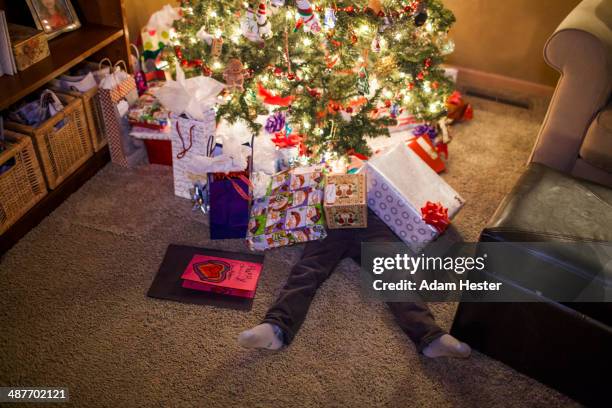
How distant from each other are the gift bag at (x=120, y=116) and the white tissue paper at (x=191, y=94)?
324 mm

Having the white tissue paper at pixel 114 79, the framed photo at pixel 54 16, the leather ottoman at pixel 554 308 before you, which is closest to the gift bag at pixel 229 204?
the white tissue paper at pixel 114 79

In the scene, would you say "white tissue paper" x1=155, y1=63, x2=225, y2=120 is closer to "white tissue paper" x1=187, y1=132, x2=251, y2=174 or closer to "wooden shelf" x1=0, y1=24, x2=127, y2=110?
"white tissue paper" x1=187, y1=132, x2=251, y2=174

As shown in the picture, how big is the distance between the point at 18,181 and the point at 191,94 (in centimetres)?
74

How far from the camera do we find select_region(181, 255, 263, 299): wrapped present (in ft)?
6.01

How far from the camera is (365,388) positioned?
1.56 m

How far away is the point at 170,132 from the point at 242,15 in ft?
1.91

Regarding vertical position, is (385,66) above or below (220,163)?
above

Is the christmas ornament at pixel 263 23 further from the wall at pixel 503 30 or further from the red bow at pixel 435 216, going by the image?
the wall at pixel 503 30

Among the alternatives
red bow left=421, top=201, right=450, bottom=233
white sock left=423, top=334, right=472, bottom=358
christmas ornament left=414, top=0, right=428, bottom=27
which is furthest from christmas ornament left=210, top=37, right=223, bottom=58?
white sock left=423, top=334, right=472, bottom=358

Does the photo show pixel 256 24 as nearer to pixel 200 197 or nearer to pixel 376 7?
pixel 200 197

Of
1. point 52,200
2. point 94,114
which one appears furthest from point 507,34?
point 52,200

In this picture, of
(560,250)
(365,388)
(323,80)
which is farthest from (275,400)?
(323,80)

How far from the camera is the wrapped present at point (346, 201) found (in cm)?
187

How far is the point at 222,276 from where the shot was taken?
187 cm
